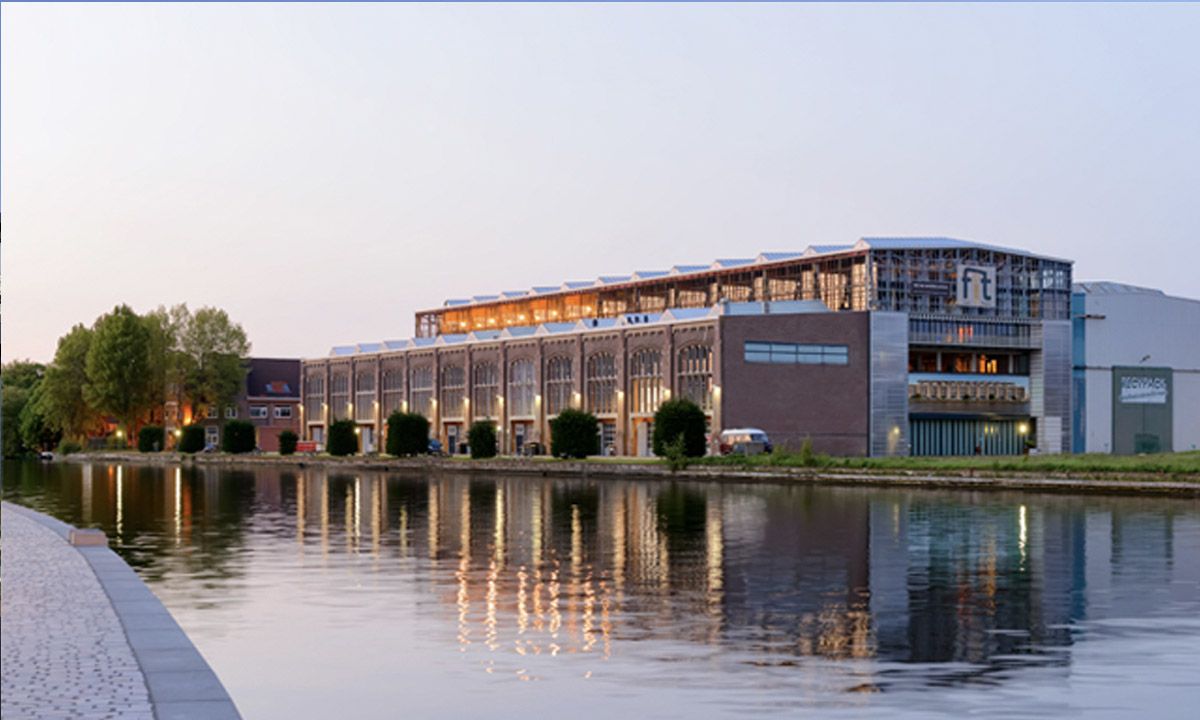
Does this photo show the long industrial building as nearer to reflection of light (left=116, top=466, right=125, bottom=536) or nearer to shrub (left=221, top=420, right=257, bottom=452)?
shrub (left=221, top=420, right=257, bottom=452)

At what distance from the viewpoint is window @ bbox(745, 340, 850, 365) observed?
108062 millimetres

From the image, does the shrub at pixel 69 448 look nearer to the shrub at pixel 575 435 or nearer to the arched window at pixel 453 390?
the arched window at pixel 453 390

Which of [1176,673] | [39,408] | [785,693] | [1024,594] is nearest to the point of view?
[785,693]

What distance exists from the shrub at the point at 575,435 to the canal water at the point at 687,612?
185 ft

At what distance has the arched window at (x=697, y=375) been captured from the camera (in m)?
109

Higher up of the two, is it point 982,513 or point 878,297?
point 878,297

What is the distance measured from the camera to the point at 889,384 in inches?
4360

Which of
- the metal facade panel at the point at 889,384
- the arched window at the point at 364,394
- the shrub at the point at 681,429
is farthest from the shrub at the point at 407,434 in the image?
the metal facade panel at the point at 889,384

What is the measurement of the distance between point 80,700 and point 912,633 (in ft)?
35.8

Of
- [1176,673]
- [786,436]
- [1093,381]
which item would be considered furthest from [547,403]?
[1176,673]

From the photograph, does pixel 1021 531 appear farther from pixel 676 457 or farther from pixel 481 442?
pixel 481 442

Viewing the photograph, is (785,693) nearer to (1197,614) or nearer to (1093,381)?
(1197,614)

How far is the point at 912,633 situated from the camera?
19.3m

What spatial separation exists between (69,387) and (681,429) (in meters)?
103
